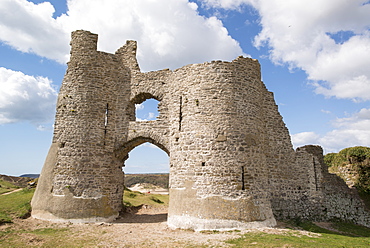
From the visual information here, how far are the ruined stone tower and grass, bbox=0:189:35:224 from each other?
50 cm

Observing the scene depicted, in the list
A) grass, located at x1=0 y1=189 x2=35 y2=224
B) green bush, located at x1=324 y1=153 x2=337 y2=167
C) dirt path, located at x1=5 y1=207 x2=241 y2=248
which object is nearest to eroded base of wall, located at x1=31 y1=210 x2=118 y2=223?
dirt path, located at x1=5 y1=207 x2=241 y2=248

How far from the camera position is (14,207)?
1402cm

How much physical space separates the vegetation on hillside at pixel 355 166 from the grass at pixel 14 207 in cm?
1801

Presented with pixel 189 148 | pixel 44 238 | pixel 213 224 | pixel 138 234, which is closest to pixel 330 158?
pixel 189 148

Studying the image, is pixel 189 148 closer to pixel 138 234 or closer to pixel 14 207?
pixel 138 234

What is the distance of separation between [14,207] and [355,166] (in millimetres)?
19168

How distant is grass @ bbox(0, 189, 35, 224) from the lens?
505 inches

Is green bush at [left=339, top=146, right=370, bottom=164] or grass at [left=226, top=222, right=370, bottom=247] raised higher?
green bush at [left=339, top=146, right=370, bottom=164]

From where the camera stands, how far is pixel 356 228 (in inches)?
567

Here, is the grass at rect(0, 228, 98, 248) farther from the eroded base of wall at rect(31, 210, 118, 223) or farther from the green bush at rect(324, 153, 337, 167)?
the green bush at rect(324, 153, 337, 167)

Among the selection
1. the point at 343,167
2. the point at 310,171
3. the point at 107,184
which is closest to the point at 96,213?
the point at 107,184

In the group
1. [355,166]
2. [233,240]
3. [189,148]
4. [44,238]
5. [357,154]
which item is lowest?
[44,238]

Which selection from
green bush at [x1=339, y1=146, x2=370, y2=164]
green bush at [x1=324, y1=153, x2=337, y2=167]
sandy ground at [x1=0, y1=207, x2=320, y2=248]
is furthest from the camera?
green bush at [x1=324, y1=153, x2=337, y2=167]

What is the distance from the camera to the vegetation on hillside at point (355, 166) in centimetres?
1700
